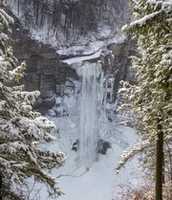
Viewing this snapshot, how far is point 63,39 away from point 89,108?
6977mm

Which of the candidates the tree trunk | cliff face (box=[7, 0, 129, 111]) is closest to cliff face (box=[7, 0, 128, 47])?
cliff face (box=[7, 0, 129, 111])

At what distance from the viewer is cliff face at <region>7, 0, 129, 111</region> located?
142 feet

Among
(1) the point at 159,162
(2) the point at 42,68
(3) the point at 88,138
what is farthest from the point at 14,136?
(2) the point at 42,68

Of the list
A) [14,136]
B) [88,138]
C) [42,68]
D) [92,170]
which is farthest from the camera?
[42,68]

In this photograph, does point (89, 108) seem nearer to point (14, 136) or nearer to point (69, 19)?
point (69, 19)

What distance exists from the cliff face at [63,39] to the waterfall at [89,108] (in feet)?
3.03

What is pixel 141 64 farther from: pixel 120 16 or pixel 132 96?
pixel 120 16

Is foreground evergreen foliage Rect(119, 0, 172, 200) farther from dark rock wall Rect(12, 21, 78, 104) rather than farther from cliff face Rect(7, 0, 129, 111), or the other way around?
cliff face Rect(7, 0, 129, 111)

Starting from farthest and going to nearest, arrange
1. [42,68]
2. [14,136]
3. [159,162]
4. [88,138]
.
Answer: [42,68] < [88,138] < [159,162] < [14,136]

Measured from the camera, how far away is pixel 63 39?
45.4 m

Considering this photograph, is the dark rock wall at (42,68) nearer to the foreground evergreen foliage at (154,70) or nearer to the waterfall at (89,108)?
the waterfall at (89,108)

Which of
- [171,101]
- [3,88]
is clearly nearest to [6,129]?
[3,88]

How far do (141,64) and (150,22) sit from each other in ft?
17.5

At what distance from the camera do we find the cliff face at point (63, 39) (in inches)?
1706
